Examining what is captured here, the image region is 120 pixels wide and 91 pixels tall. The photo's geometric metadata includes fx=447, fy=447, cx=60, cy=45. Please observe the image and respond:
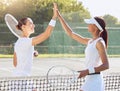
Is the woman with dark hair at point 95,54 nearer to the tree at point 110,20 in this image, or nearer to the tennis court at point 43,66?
the tennis court at point 43,66

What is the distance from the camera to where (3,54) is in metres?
25.3

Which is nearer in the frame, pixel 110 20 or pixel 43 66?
pixel 43 66

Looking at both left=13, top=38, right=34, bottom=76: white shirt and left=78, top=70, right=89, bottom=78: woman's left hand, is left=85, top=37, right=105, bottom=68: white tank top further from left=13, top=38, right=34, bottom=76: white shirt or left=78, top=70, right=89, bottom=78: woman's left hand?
left=13, top=38, right=34, bottom=76: white shirt

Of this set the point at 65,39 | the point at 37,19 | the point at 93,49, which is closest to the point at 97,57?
the point at 93,49

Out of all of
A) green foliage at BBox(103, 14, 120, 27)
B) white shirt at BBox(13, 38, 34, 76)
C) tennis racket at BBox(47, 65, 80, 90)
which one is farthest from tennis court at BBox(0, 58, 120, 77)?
white shirt at BBox(13, 38, 34, 76)

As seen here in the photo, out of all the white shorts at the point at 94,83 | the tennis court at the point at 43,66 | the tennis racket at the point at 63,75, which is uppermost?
the white shorts at the point at 94,83

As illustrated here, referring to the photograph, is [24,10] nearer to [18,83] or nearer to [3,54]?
[3,54]

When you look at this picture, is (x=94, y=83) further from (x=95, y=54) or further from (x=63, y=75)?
(x=63, y=75)

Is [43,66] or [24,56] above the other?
[24,56]

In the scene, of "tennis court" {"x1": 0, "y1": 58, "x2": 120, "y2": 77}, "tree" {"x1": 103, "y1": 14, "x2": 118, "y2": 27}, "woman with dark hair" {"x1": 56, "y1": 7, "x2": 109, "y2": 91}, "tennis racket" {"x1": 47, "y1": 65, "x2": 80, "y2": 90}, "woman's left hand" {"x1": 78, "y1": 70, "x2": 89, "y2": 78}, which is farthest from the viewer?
"tree" {"x1": 103, "y1": 14, "x2": 118, "y2": 27}

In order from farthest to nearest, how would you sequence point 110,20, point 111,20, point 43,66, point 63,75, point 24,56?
point 111,20
point 110,20
point 43,66
point 63,75
point 24,56

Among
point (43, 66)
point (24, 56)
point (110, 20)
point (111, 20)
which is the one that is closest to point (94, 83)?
point (24, 56)

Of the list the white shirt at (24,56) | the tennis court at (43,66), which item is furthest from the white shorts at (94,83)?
the tennis court at (43,66)

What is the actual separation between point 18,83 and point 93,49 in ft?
2.53
